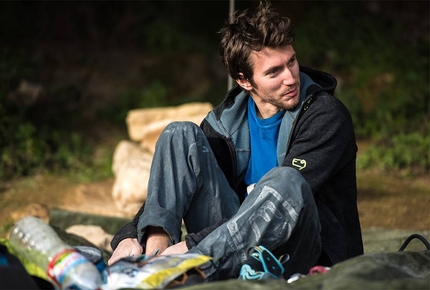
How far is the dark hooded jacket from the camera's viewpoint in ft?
10.8

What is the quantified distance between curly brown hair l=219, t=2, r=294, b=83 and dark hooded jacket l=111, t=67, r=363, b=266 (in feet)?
0.63

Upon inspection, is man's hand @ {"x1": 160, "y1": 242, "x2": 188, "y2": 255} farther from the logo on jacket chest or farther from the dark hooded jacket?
the logo on jacket chest

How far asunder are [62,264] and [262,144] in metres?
1.29

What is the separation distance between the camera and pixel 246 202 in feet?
9.89

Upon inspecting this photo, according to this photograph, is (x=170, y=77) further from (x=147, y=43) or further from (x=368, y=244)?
(x=368, y=244)

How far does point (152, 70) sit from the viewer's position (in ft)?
31.1

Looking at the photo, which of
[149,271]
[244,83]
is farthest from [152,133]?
[149,271]

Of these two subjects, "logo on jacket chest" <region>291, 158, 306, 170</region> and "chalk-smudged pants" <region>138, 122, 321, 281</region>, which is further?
"logo on jacket chest" <region>291, 158, 306, 170</region>

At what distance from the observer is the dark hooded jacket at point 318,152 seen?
3307mm

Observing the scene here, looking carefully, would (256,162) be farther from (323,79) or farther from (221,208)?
(323,79)

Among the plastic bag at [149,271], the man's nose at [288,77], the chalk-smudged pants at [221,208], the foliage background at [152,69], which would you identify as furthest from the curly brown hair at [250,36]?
the foliage background at [152,69]

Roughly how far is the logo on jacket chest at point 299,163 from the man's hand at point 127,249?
0.71 metres

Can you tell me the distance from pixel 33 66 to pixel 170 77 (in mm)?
1551

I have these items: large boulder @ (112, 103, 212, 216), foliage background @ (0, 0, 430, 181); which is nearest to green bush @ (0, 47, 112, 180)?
foliage background @ (0, 0, 430, 181)
